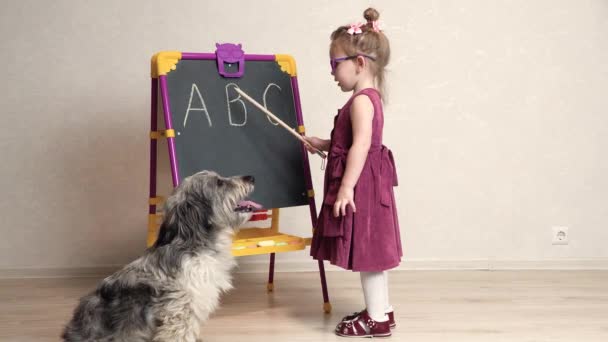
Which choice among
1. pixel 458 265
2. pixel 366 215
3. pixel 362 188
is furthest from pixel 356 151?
pixel 458 265

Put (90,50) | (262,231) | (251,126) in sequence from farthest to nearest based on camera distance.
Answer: (90,50), (262,231), (251,126)

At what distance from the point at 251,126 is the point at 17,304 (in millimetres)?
1505

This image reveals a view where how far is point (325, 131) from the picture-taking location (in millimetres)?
3811

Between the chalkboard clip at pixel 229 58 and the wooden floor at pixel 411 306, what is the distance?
1152 millimetres

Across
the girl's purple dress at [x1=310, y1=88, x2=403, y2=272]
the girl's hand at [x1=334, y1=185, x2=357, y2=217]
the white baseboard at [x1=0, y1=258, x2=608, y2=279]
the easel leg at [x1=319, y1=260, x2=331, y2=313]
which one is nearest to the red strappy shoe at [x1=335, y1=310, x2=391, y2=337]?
the girl's purple dress at [x1=310, y1=88, x2=403, y2=272]

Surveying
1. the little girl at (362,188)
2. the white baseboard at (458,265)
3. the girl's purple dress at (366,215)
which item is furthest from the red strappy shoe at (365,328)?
the white baseboard at (458,265)

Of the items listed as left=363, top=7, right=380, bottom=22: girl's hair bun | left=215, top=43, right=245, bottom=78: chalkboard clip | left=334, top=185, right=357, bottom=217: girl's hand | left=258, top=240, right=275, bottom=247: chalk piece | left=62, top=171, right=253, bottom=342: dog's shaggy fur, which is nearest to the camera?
left=62, top=171, right=253, bottom=342: dog's shaggy fur

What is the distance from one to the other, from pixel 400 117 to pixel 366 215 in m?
1.39

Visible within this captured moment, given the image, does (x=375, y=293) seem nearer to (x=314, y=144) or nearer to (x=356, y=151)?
(x=356, y=151)

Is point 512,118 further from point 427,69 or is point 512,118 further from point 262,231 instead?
point 262,231

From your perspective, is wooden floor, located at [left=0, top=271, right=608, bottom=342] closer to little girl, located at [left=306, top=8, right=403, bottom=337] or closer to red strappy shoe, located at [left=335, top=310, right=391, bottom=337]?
red strappy shoe, located at [left=335, top=310, right=391, bottom=337]

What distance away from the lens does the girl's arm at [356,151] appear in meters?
2.55

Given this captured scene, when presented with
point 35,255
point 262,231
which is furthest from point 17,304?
point 262,231

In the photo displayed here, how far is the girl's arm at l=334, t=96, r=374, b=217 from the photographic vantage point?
2555mm
